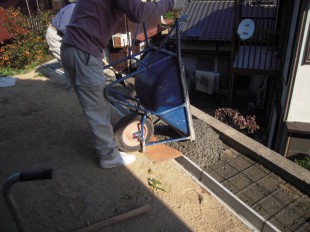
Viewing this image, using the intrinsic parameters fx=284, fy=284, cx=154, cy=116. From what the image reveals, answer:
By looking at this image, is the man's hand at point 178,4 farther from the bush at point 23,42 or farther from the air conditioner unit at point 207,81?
the air conditioner unit at point 207,81

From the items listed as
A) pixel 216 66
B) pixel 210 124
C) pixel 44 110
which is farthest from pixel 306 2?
pixel 216 66

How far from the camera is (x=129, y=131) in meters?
3.36

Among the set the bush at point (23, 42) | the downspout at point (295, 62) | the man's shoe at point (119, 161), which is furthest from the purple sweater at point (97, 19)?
the bush at point (23, 42)

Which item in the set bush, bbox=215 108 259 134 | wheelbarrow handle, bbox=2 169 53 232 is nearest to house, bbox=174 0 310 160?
bush, bbox=215 108 259 134

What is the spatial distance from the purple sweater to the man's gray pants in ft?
0.28

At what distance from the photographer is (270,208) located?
2.79m

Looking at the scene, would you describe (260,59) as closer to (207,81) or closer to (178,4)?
(207,81)

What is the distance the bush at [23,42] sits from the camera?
779 cm

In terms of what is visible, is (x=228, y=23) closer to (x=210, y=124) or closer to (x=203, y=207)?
(x=210, y=124)

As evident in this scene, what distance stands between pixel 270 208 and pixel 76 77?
7.49 feet

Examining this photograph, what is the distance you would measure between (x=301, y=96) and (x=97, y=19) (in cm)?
492

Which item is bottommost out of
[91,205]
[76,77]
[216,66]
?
[216,66]

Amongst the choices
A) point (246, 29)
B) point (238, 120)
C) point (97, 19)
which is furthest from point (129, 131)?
point (246, 29)

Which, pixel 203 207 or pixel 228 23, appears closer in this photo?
pixel 203 207
